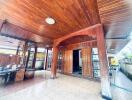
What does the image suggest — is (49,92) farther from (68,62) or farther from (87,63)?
(68,62)

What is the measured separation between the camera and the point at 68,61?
7488 millimetres

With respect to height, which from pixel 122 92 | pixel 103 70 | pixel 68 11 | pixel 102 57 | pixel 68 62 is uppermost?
pixel 68 11

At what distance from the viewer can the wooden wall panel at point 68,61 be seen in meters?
7.27

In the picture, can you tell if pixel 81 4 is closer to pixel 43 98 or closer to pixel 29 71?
pixel 43 98

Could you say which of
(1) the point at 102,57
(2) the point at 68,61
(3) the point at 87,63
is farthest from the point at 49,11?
(2) the point at 68,61

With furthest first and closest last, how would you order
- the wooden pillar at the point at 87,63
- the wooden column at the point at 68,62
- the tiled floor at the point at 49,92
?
the wooden column at the point at 68,62
the wooden pillar at the point at 87,63
the tiled floor at the point at 49,92

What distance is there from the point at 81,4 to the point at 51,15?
3.96 feet

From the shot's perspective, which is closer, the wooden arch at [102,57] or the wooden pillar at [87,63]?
the wooden arch at [102,57]

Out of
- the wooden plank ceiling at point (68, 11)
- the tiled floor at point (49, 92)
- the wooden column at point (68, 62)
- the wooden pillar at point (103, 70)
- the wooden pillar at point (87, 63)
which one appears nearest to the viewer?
the wooden plank ceiling at point (68, 11)

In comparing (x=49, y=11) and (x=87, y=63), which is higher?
(x=49, y=11)

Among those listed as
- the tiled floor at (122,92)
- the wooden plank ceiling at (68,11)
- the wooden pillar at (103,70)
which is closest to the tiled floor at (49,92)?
the wooden pillar at (103,70)

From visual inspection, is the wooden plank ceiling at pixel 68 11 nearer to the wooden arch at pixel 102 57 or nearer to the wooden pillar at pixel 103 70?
the wooden arch at pixel 102 57

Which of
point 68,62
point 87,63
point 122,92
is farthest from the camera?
point 68,62

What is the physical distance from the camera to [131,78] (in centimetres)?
588
